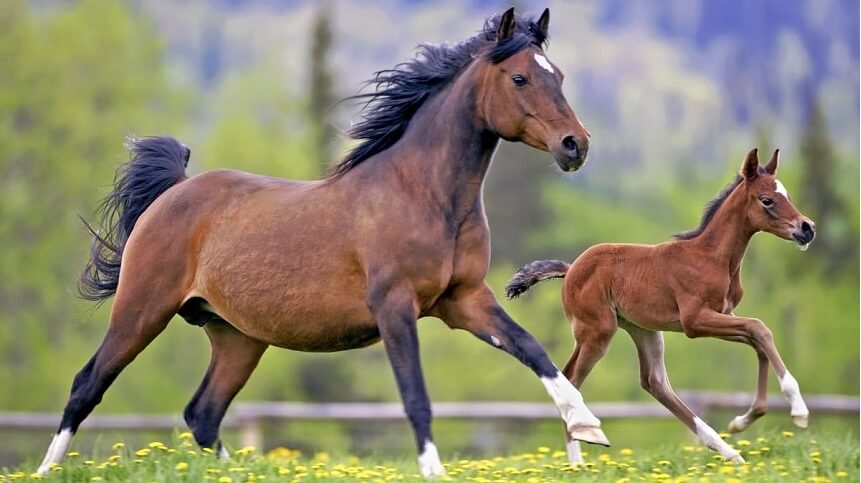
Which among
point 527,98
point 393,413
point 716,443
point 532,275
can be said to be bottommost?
point 393,413

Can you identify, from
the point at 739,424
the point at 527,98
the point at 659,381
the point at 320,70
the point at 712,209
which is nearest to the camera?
the point at 527,98

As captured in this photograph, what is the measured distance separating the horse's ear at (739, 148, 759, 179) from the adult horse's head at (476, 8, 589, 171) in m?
1.60

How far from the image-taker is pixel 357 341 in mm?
7340

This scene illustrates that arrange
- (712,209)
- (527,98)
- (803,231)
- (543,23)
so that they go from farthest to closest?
(712,209) < (803,231) < (543,23) < (527,98)

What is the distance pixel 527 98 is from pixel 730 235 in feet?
6.48

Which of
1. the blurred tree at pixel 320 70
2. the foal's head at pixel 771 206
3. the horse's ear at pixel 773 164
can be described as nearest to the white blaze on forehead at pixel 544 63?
the foal's head at pixel 771 206

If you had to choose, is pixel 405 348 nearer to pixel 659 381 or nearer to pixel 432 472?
pixel 432 472

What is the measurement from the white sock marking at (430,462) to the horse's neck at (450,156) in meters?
1.33

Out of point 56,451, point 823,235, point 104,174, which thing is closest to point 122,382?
point 104,174

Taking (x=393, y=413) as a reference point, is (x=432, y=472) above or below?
above

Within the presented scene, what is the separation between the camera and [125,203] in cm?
852

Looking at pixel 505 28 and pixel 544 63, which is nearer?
pixel 544 63

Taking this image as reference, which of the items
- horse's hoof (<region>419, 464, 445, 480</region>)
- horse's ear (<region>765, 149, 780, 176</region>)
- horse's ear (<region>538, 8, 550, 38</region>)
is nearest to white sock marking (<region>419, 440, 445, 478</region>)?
horse's hoof (<region>419, 464, 445, 480</region>)

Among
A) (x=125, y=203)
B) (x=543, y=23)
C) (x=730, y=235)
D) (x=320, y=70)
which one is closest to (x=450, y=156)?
(x=543, y=23)
